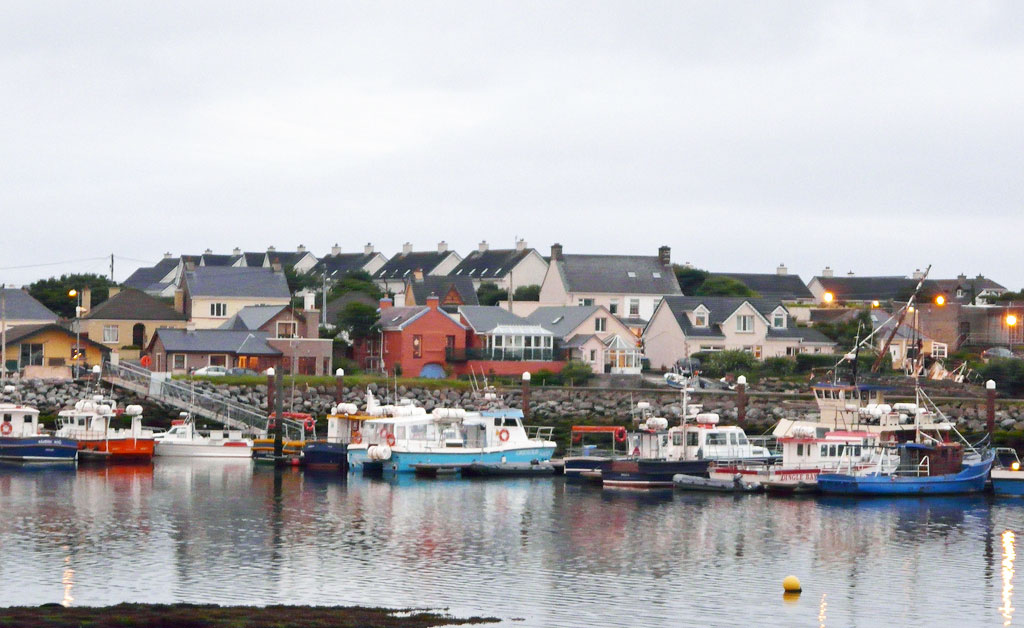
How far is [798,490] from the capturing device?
52.7 metres

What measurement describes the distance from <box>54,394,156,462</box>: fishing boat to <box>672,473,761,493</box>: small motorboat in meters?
23.3

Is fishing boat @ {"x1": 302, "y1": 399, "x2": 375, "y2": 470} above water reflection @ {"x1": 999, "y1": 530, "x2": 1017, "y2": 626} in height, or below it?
above

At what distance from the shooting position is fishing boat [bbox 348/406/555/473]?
5825 centimetres

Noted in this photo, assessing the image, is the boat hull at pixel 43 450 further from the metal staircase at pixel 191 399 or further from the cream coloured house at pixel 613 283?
the cream coloured house at pixel 613 283

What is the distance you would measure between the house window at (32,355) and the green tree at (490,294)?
40.3m

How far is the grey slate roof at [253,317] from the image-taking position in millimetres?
87488

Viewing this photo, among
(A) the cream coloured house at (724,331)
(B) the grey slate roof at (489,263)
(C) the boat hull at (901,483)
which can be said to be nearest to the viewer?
(C) the boat hull at (901,483)

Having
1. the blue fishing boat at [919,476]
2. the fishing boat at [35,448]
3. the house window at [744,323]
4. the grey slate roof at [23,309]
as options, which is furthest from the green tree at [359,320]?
the blue fishing boat at [919,476]

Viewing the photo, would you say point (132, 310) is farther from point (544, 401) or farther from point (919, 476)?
point (919, 476)

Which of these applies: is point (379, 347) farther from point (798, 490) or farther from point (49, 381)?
point (798, 490)

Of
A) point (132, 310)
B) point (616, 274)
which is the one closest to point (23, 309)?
point (132, 310)

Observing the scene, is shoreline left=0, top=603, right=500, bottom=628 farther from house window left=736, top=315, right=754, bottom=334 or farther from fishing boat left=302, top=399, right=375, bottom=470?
house window left=736, top=315, right=754, bottom=334

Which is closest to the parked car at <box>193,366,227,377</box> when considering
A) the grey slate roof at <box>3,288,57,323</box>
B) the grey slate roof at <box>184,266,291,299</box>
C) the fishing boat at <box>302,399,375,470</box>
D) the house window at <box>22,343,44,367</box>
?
the house window at <box>22,343,44,367</box>

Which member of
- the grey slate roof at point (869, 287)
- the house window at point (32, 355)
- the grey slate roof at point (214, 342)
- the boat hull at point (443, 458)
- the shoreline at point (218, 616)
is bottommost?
the shoreline at point (218, 616)
